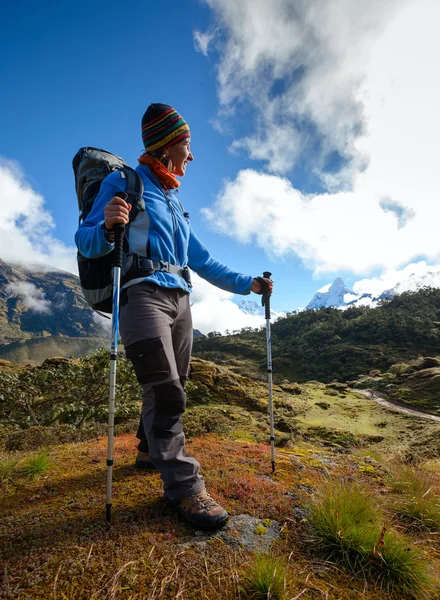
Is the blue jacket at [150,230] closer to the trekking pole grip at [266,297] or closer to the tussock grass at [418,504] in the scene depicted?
the trekking pole grip at [266,297]

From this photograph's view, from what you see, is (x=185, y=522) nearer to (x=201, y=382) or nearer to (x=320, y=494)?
(x=320, y=494)

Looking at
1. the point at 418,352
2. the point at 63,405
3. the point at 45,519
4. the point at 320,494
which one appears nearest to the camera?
the point at 45,519

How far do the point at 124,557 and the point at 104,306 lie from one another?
6.97 feet

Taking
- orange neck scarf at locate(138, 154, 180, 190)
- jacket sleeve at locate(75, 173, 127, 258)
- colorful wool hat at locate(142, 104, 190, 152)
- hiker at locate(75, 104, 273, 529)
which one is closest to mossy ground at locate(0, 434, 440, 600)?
hiker at locate(75, 104, 273, 529)

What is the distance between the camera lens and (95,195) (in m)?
3.46

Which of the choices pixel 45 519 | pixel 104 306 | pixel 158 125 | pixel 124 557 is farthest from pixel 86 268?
pixel 124 557

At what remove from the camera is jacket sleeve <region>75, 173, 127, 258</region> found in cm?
288

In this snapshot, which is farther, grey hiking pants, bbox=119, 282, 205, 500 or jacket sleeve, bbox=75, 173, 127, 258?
jacket sleeve, bbox=75, 173, 127, 258

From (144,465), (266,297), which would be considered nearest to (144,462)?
(144,465)

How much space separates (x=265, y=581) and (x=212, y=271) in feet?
10.9

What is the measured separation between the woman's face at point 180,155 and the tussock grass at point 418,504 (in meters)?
4.24

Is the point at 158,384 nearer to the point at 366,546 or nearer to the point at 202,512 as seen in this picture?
the point at 202,512

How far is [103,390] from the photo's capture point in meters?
8.56

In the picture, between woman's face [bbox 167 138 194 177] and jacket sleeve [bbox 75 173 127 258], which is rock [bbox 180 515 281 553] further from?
woman's face [bbox 167 138 194 177]
